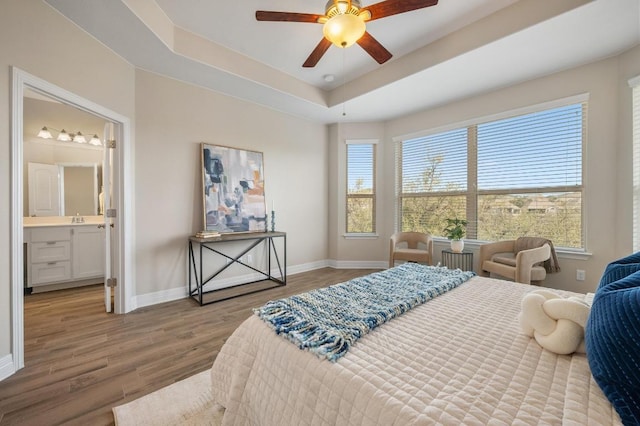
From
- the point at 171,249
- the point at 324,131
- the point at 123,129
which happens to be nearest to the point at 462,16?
the point at 324,131

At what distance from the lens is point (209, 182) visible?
347cm

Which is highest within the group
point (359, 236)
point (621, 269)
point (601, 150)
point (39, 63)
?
point (39, 63)

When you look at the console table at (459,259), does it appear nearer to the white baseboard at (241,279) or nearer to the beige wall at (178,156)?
the white baseboard at (241,279)

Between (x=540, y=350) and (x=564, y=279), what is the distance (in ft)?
9.51

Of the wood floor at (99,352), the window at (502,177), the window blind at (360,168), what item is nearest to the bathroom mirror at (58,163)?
the wood floor at (99,352)

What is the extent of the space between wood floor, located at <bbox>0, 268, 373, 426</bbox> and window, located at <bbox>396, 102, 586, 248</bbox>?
9.45ft

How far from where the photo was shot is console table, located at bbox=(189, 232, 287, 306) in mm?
3307

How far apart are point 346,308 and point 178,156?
116 inches

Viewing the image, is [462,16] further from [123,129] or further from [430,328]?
[123,129]

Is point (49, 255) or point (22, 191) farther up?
point (22, 191)

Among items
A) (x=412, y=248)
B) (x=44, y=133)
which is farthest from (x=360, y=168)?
(x=44, y=133)

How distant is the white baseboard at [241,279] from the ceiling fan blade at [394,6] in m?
3.45

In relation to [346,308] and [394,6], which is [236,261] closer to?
[346,308]

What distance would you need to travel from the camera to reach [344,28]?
1.81 meters
